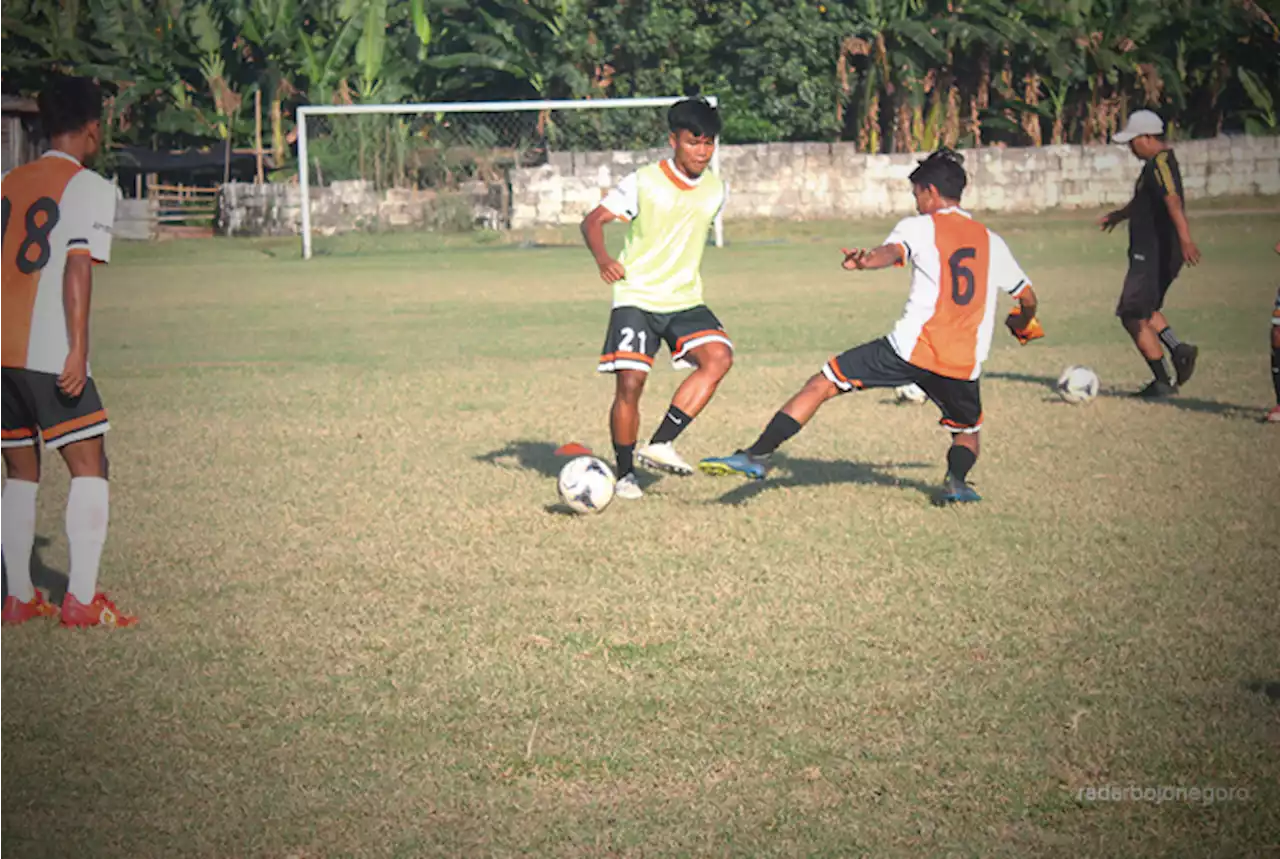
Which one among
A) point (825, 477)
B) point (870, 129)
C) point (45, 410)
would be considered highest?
point (870, 129)

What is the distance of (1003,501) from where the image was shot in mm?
7945

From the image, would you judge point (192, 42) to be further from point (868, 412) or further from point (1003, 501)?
point (1003, 501)

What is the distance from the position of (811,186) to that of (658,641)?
2951 cm

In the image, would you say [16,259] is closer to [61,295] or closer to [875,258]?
[61,295]

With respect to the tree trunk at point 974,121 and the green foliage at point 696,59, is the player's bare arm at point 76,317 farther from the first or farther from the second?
the tree trunk at point 974,121

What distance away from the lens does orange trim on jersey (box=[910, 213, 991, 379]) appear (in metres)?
7.54

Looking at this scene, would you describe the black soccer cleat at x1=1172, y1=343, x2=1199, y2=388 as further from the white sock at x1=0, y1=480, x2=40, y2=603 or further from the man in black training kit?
the white sock at x1=0, y1=480, x2=40, y2=603

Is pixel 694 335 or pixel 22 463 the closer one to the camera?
pixel 22 463

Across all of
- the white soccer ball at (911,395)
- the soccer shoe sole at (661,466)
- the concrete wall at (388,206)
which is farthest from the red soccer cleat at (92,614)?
the concrete wall at (388,206)

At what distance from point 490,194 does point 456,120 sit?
1.87 m

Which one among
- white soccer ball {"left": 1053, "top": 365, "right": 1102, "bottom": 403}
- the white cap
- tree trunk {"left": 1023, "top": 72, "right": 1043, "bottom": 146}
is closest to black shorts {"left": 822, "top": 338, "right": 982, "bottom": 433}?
white soccer ball {"left": 1053, "top": 365, "right": 1102, "bottom": 403}

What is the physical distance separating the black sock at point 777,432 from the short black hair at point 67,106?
3.54m

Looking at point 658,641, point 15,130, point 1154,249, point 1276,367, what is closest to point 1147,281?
point 1154,249

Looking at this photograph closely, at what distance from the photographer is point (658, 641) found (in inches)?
220
